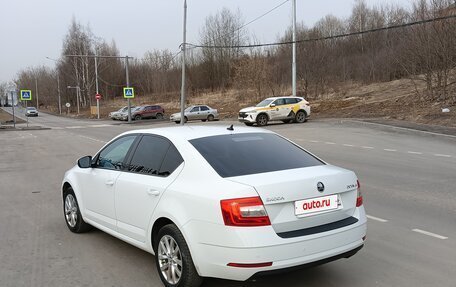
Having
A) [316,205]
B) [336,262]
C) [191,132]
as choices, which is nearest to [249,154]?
[191,132]

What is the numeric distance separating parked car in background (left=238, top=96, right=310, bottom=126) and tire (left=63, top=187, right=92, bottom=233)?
22.4m

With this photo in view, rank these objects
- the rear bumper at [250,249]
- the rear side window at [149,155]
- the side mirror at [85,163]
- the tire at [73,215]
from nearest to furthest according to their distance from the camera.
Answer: the rear bumper at [250,249] → the rear side window at [149,155] → the side mirror at [85,163] → the tire at [73,215]

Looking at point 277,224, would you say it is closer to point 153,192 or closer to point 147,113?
point 153,192

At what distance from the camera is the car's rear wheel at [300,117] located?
29.3m

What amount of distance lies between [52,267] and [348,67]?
50.1 m

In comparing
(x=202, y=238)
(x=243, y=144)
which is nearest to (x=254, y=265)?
(x=202, y=238)

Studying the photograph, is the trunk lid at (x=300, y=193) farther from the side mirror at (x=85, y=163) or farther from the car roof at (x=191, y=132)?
the side mirror at (x=85, y=163)

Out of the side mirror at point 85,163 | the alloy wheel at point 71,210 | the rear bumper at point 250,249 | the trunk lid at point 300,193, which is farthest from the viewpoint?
the alloy wheel at point 71,210

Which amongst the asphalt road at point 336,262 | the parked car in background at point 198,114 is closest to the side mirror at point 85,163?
the asphalt road at point 336,262

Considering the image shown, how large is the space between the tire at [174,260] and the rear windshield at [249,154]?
66 centimetres

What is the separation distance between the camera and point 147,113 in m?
50.8

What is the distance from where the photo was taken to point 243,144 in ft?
14.6

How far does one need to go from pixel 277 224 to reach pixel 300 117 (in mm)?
26301

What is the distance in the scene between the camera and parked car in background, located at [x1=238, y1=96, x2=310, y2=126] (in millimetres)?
28344
